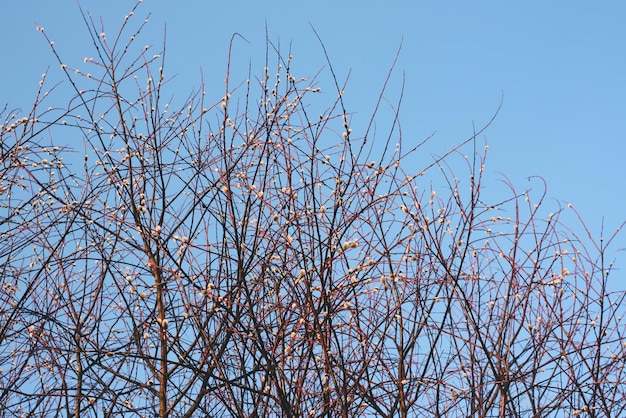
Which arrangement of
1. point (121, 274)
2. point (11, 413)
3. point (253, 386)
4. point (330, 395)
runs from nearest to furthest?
point (330, 395)
point (253, 386)
point (121, 274)
point (11, 413)

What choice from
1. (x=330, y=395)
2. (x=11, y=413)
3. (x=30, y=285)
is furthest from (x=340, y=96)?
(x=11, y=413)

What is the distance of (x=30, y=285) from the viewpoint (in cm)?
493

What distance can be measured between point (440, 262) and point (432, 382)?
681mm

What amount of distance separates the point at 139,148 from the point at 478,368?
8.23 ft

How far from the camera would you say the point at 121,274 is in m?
4.86

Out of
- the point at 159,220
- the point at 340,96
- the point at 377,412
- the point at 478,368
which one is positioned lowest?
the point at 377,412

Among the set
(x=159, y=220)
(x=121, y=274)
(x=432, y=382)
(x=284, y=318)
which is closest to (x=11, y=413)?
(x=121, y=274)

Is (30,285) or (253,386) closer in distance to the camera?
(253,386)

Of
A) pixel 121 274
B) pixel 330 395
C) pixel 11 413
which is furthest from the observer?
pixel 11 413

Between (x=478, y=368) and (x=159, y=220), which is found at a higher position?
(x=159, y=220)

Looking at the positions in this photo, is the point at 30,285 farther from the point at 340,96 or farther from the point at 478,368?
the point at 478,368

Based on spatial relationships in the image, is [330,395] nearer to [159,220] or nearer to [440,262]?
[440,262]

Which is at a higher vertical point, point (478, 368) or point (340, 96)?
point (340, 96)

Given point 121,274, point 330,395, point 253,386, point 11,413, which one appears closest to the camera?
point 330,395
